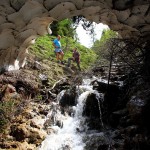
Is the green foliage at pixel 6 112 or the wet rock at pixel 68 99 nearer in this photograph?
the green foliage at pixel 6 112

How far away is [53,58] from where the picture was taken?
17781 mm

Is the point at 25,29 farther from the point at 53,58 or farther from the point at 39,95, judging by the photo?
the point at 53,58

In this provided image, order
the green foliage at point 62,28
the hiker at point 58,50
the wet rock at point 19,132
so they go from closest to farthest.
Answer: the wet rock at point 19,132
the hiker at point 58,50
the green foliage at point 62,28

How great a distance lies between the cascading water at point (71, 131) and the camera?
1009 cm

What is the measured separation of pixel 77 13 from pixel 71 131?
4.18 meters

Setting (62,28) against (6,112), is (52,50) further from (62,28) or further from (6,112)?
(6,112)

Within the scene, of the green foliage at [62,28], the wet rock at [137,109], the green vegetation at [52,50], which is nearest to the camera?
the wet rock at [137,109]

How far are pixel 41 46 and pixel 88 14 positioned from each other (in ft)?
34.7

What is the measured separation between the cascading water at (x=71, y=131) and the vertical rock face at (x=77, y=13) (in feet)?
11.4

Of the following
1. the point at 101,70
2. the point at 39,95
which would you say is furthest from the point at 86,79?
the point at 39,95

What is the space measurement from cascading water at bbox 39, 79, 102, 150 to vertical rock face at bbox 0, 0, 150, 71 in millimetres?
3476

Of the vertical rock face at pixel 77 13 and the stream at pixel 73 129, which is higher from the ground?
the vertical rock face at pixel 77 13

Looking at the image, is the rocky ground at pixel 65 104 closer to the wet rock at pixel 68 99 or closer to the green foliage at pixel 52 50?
the wet rock at pixel 68 99

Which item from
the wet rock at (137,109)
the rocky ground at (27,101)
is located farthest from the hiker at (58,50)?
the wet rock at (137,109)
